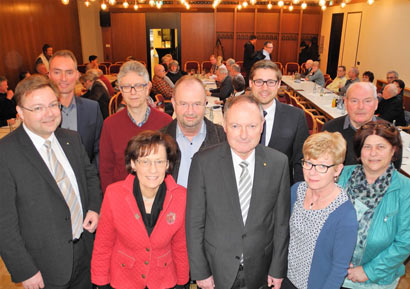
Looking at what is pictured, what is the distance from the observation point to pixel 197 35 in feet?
53.0

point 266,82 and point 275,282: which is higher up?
point 266,82

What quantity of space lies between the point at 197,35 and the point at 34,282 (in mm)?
15521

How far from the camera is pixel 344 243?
1.88m

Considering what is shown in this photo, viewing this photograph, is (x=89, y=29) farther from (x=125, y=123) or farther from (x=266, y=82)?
(x=266, y=82)

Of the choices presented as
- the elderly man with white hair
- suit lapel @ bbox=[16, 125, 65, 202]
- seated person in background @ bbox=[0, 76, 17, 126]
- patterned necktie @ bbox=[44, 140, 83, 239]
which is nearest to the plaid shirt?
seated person in background @ bbox=[0, 76, 17, 126]

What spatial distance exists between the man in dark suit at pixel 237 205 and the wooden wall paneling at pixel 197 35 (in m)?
15.1

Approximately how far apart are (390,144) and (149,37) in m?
15.8

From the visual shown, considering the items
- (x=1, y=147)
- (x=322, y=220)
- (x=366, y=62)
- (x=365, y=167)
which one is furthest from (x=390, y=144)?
(x=366, y=62)

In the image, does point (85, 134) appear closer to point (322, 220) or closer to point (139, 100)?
point (139, 100)

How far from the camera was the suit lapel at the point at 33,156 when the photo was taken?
2.02 m

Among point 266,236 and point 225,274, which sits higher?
point 266,236

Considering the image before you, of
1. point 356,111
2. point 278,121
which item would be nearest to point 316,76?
point 356,111

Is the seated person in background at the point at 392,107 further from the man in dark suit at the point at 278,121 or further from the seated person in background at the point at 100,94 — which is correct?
the seated person in background at the point at 100,94

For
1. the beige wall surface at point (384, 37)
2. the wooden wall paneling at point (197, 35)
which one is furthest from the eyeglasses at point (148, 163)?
the wooden wall paneling at point (197, 35)
